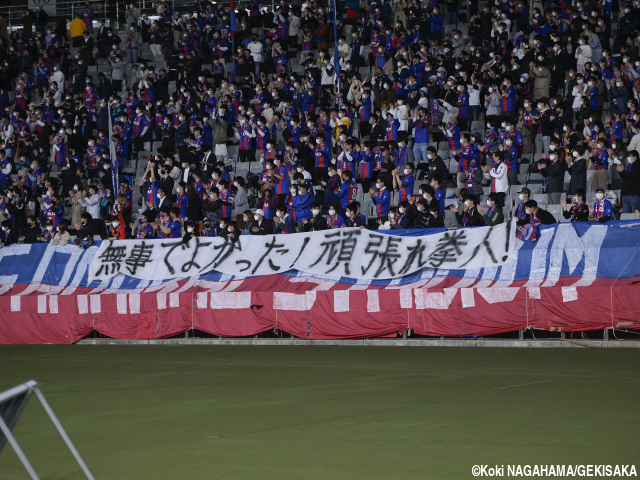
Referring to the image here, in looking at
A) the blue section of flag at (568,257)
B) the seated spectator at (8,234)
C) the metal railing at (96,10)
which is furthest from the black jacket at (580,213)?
the metal railing at (96,10)

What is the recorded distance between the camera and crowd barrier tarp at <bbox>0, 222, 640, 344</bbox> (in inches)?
750

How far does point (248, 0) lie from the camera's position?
3925 centimetres

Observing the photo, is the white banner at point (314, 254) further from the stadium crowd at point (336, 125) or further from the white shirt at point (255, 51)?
the white shirt at point (255, 51)

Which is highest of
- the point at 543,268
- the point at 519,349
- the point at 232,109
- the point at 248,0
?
the point at 248,0

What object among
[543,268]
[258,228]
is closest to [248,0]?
[258,228]

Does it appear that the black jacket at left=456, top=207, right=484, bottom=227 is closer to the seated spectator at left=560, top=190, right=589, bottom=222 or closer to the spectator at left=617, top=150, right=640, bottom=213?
the seated spectator at left=560, top=190, right=589, bottom=222

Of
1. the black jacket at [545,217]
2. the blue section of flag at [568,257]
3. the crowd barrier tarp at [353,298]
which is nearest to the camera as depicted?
the crowd barrier tarp at [353,298]

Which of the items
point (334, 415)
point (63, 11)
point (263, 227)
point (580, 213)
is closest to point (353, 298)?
point (263, 227)

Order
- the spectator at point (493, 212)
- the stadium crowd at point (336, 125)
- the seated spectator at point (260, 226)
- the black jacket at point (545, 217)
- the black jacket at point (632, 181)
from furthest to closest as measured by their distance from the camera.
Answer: the seated spectator at point (260, 226), the stadium crowd at point (336, 125), the spectator at point (493, 212), the black jacket at point (632, 181), the black jacket at point (545, 217)

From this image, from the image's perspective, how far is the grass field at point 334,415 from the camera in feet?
25.3

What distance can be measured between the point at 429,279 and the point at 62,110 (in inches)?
742

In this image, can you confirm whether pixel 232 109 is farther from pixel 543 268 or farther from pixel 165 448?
pixel 165 448

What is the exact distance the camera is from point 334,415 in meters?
10.4

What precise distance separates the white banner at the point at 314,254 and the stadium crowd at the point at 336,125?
697mm
